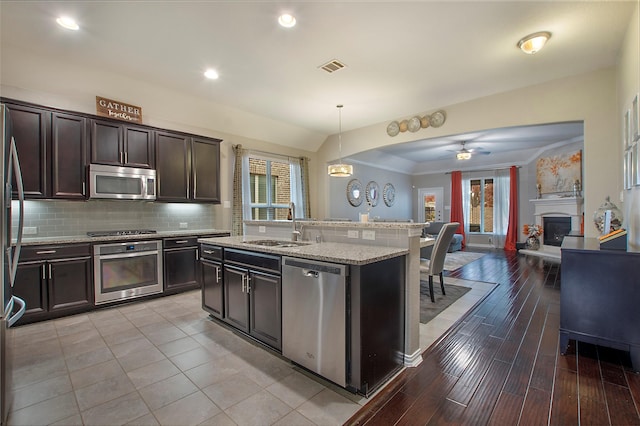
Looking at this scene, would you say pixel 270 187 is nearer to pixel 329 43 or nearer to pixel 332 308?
pixel 329 43

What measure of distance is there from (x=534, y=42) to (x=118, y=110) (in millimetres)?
5098

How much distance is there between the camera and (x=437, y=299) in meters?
3.79

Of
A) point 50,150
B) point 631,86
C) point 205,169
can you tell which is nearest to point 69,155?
point 50,150

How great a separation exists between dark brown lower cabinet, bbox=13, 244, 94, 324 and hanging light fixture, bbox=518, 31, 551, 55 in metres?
5.48

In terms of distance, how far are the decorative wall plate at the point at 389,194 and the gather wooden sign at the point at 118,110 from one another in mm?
7083

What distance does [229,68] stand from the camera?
3.56m

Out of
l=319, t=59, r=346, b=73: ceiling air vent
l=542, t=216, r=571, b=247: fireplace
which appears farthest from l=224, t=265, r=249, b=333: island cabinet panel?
l=542, t=216, r=571, b=247: fireplace

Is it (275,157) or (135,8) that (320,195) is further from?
(135,8)

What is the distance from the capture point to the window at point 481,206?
9.26 metres

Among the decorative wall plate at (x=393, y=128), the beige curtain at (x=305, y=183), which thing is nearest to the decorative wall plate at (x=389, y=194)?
the beige curtain at (x=305, y=183)

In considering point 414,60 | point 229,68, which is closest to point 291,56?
point 229,68

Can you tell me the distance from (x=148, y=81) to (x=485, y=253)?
8536mm

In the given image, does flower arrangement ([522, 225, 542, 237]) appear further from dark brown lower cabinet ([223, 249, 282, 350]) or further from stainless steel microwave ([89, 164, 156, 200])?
stainless steel microwave ([89, 164, 156, 200])

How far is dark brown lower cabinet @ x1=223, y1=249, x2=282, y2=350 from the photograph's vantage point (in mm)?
2320
